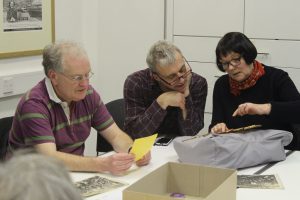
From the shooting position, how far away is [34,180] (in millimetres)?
692

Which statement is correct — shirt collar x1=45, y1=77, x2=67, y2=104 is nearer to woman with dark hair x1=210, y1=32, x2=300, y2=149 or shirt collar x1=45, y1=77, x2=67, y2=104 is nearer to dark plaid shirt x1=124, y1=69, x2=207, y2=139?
dark plaid shirt x1=124, y1=69, x2=207, y2=139

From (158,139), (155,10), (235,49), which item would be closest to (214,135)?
(158,139)

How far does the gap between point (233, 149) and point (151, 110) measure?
712mm

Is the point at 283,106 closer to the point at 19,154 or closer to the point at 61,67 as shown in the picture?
the point at 61,67

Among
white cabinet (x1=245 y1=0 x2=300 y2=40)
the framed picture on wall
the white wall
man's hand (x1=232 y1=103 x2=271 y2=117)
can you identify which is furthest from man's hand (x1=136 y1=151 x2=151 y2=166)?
the white wall

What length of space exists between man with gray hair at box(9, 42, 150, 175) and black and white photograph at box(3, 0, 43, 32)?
3.61 ft

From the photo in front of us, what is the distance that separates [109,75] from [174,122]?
1.52 meters

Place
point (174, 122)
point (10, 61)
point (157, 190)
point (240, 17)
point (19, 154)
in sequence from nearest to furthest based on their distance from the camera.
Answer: point (19, 154), point (157, 190), point (174, 122), point (10, 61), point (240, 17)

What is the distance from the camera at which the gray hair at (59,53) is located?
2.48 m

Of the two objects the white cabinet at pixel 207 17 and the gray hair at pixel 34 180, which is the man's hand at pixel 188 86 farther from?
the gray hair at pixel 34 180

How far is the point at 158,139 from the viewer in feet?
9.39

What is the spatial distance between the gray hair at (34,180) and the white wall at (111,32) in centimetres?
339

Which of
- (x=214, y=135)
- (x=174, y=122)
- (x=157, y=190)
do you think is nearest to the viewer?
(x=157, y=190)

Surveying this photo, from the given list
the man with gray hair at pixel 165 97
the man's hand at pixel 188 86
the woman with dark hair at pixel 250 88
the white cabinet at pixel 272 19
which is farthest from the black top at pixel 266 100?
the white cabinet at pixel 272 19
